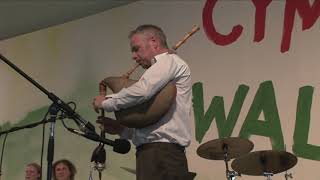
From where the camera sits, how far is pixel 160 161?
206cm

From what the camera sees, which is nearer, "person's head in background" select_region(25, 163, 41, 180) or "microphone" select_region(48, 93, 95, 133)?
"microphone" select_region(48, 93, 95, 133)

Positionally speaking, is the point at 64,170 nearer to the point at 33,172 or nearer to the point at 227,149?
the point at 33,172

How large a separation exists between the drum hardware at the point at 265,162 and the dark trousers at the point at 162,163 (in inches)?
41.8

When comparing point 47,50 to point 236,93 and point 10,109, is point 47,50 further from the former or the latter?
point 236,93

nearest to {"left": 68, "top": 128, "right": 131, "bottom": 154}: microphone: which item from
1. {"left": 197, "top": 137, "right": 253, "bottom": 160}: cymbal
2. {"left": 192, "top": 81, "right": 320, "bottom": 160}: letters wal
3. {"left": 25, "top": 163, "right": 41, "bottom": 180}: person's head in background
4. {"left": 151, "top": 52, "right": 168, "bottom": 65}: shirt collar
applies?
{"left": 151, "top": 52, "right": 168, "bottom": 65}: shirt collar

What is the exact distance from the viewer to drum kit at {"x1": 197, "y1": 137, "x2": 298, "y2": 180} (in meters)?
3.07

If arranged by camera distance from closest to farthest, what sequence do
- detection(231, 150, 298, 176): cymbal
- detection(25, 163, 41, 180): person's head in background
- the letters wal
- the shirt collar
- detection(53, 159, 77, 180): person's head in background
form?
the shirt collar < detection(231, 150, 298, 176): cymbal < the letters wal < detection(53, 159, 77, 180): person's head in background < detection(25, 163, 41, 180): person's head in background

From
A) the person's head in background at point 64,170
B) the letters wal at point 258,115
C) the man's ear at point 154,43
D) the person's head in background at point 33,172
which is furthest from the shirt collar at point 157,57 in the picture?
the person's head in background at point 33,172

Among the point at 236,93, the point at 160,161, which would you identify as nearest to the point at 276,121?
the point at 236,93

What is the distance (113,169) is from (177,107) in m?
2.23

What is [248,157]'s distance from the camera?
3084 mm

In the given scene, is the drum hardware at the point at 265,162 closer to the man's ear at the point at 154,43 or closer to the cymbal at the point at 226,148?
the cymbal at the point at 226,148

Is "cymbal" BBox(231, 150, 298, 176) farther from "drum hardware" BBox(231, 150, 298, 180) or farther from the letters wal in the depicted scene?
the letters wal

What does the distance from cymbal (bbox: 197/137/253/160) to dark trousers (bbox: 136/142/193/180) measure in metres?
1.09
